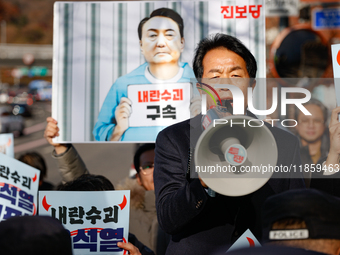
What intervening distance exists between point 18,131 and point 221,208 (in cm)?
1401

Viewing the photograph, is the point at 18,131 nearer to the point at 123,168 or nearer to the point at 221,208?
the point at 123,168

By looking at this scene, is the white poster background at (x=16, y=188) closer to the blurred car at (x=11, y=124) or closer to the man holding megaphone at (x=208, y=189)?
the man holding megaphone at (x=208, y=189)

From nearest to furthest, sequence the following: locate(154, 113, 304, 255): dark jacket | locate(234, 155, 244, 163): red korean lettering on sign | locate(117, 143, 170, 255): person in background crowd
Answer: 1. locate(234, 155, 244, 163): red korean lettering on sign
2. locate(154, 113, 304, 255): dark jacket
3. locate(117, 143, 170, 255): person in background crowd

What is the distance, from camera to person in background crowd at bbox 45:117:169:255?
2658mm

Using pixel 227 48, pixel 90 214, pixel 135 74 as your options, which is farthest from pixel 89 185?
pixel 227 48

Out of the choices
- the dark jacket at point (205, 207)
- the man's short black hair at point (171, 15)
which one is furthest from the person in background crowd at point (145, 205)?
the man's short black hair at point (171, 15)

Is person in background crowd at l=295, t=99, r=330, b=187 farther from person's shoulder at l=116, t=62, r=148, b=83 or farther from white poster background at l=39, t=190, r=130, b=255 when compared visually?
white poster background at l=39, t=190, r=130, b=255

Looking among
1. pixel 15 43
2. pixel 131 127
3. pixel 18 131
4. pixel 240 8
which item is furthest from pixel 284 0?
pixel 15 43

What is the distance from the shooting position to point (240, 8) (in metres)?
2.68

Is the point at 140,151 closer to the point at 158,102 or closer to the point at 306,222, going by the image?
the point at 158,102

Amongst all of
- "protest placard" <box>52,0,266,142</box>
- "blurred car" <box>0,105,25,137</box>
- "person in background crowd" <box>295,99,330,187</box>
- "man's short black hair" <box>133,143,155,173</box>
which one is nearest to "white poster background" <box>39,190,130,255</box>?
"protest placard" <box>52,0,266,142</box>

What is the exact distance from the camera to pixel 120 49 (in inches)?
110

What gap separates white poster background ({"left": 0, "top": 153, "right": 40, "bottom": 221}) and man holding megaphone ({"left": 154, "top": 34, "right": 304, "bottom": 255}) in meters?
1.13

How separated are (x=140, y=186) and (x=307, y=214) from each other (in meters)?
1.91
